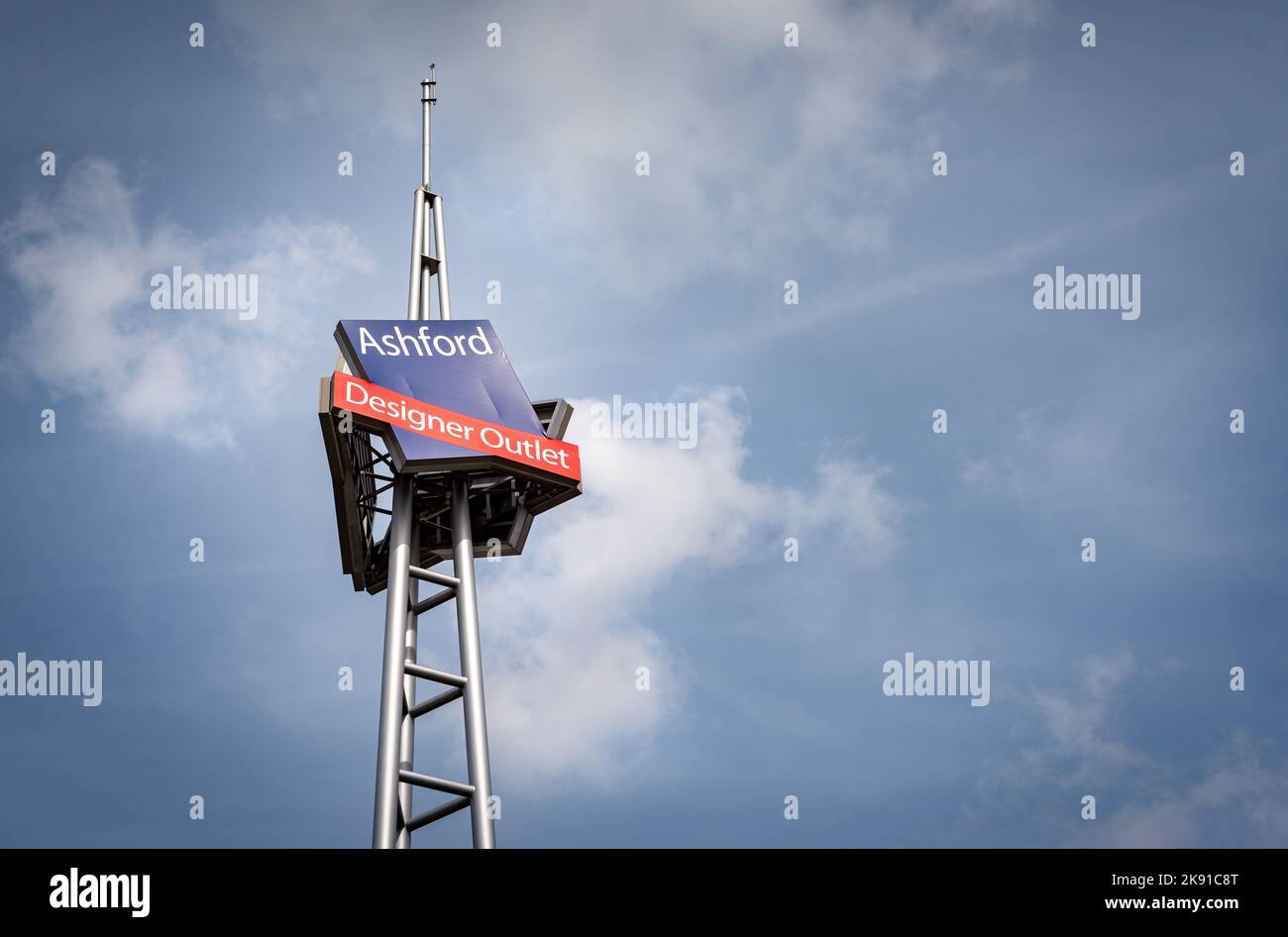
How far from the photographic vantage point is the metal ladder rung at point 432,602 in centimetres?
4406

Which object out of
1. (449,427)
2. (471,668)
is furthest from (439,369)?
(471,668)

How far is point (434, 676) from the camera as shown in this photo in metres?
42.0

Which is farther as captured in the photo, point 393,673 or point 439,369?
point 439,369

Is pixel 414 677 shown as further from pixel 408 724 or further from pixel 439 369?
pixel 439 369

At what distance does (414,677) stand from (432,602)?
237 centimetres

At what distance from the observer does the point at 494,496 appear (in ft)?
156

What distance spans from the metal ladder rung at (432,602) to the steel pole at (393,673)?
1.10 meters

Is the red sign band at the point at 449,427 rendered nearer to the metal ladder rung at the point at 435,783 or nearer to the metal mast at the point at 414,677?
the metal mast at the point at 414,677

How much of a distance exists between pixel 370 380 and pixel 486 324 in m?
4.87

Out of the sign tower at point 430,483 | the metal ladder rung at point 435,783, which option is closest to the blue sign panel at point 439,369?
the sign tower at point 430,483
